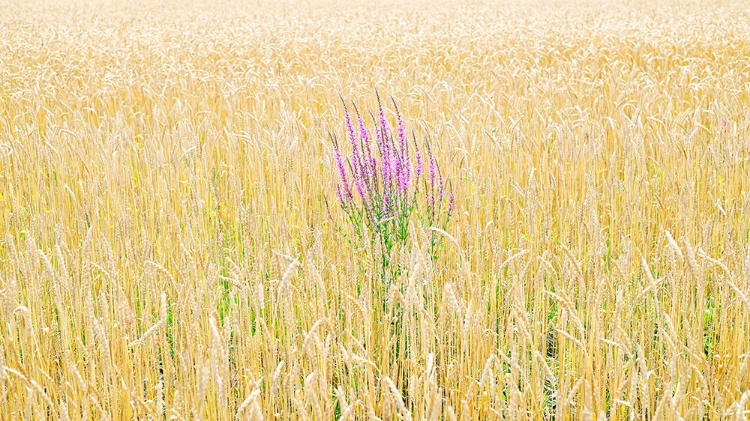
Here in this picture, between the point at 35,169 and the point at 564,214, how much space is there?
2753 mm

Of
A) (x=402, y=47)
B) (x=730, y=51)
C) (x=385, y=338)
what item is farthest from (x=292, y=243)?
(x=730, y=51)

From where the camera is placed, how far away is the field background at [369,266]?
1664 millimetres

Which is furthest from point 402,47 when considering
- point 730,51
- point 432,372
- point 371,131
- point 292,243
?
point 432,372

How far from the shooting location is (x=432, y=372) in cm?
150

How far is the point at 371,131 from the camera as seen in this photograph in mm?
4316

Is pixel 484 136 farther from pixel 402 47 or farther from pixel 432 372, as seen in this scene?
pixel 402 47

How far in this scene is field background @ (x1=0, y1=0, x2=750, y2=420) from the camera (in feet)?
5.46

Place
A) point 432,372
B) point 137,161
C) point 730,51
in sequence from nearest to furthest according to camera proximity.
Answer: point 432,372, point 137,161, point 730,51

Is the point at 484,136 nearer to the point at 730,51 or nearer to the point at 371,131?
the point at 371,131

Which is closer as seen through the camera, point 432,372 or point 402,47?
point 432,372

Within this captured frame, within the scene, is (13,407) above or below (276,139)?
below

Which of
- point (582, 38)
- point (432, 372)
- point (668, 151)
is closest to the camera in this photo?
point (432, 372)

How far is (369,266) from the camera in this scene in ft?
7.27

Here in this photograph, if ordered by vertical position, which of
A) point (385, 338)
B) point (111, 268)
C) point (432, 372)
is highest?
point (111, 268)
